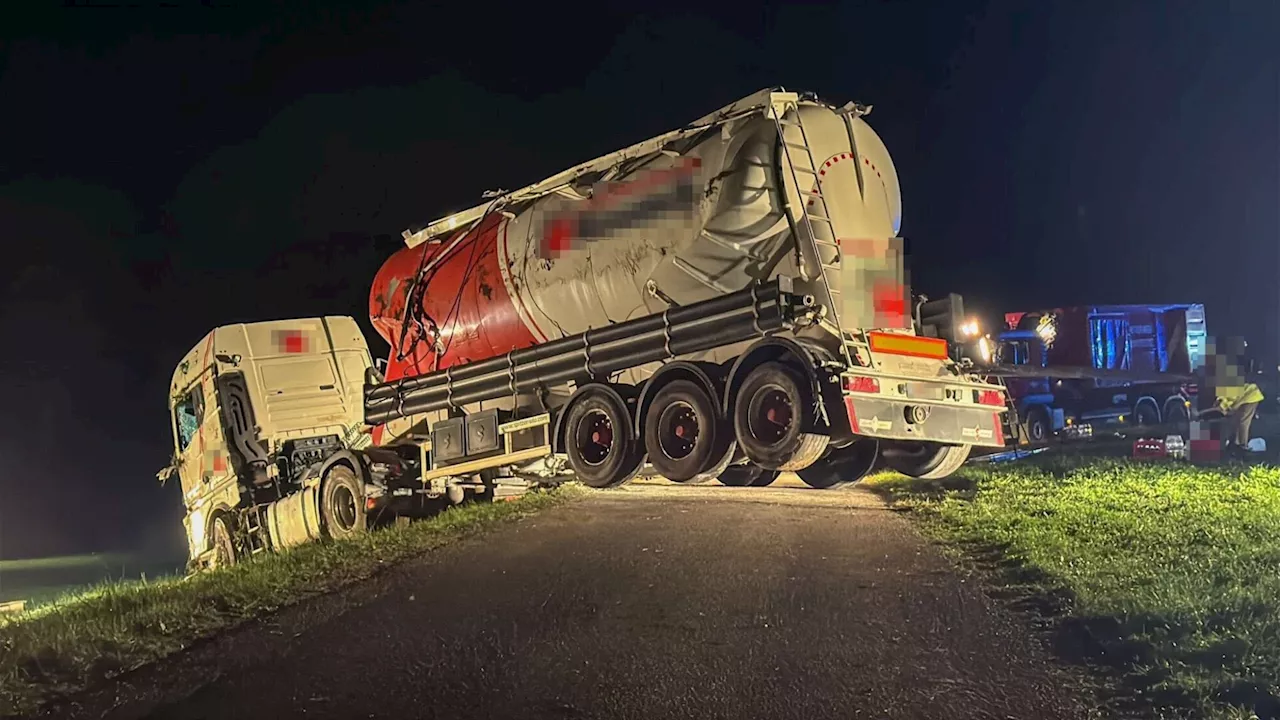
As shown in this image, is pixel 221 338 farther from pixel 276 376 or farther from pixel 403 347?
pixel 403 347

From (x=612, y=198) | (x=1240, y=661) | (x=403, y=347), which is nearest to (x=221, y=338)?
(x=403, y=347)

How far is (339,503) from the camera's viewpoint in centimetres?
1129

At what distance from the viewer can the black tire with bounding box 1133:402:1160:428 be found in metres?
20.6

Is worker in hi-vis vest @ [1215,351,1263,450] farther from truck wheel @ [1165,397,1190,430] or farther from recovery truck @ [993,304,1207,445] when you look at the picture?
truck wheel @ [1165,397,1190,430]

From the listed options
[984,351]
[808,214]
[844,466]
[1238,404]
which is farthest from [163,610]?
[1238,404]

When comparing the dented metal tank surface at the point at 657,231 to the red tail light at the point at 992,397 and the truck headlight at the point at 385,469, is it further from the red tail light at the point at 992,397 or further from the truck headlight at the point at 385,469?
the truck headlight at the point at 385,469

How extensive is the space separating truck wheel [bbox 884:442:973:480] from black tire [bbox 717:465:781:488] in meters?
0.97

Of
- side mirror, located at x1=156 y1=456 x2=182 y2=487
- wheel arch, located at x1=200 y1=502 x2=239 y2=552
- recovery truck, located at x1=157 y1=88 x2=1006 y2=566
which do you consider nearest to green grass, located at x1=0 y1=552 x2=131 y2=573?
side mirror, located at x1=156 y1=456 x2=182 y2=487

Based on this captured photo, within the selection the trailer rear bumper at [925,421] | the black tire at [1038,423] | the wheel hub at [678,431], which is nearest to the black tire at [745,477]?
the wheel hub at [678,431]

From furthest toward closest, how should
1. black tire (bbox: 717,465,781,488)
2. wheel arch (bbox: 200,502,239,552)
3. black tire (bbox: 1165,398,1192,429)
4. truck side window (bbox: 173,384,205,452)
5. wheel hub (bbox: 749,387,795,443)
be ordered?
1. black tire (bbox: 1165,398,1192,429)
2. truck side window (bbox: 173,384,205,452)
3. wheel arch (bbox: 200,502,239,552)
4. black tire (bbox: 717,465,781,488)
5. wheel hub (bbox: 749,387,795,443)

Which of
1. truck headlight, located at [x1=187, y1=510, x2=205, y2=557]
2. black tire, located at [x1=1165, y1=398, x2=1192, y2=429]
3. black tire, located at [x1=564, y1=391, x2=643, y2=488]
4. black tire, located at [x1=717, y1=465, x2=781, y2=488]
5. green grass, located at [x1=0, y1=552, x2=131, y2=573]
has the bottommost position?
green grass, located at [x1=0, y1=552, x2=131, y2=573]

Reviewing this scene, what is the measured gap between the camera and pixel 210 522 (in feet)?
44.4

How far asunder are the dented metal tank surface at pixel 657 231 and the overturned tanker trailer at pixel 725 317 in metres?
0.02

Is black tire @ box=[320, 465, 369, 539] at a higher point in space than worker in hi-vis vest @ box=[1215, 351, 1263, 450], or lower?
higher
